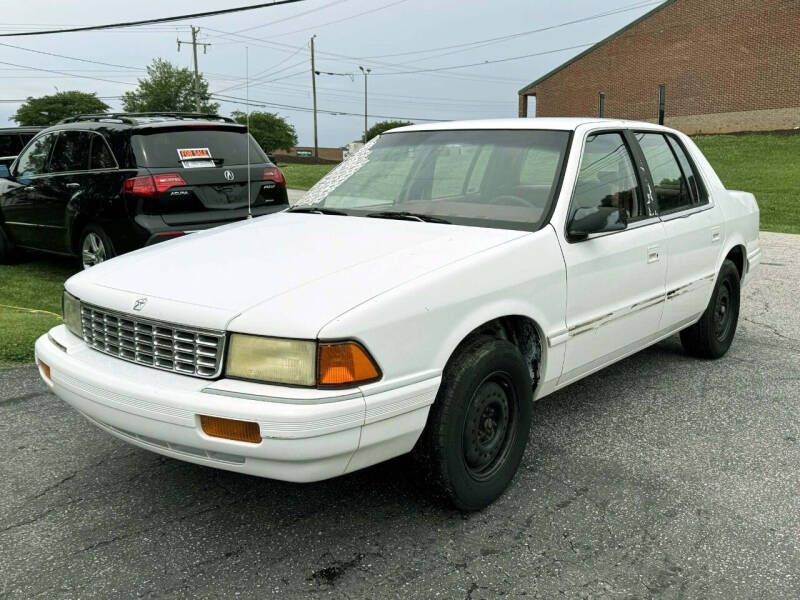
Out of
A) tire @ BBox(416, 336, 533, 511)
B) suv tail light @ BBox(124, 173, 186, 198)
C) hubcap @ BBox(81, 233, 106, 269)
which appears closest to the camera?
tire @ BBox(416, 336, 533, 511)

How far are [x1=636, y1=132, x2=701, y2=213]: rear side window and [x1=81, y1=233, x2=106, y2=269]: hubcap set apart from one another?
5.06 m

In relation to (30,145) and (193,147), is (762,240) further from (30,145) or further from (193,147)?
(30,145)

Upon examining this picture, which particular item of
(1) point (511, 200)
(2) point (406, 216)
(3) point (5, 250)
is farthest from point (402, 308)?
(3) point (5, 250)

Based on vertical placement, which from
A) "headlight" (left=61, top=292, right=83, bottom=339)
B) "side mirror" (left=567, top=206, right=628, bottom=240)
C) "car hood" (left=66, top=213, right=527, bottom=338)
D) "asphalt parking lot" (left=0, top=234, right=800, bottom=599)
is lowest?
"asphalt parking lot" (left=0, top=234, right=800, bottom=599)

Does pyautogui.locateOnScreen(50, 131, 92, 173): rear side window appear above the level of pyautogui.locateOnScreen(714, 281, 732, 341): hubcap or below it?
above

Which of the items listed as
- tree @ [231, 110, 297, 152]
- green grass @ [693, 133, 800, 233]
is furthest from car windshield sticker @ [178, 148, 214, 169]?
tree @ [231, 110, 297, 152]

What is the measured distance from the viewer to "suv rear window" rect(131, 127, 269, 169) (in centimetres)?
714

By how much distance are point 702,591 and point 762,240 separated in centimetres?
1053

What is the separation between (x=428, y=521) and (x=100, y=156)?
5.75 m

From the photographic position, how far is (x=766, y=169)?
25203 millimetres

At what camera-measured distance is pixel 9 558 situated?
2883mm

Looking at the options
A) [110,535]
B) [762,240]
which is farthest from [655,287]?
[762,240]

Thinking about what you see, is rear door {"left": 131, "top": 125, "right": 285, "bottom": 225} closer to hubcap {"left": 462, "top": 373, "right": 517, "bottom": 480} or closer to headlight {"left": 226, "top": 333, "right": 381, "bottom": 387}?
hubcap {"left": 462, "top": 373, "right": 517, "bottom": 480}

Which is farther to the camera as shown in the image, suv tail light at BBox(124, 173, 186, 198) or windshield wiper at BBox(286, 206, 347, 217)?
suv tail light at BBox(124, 173, 186, 198)
